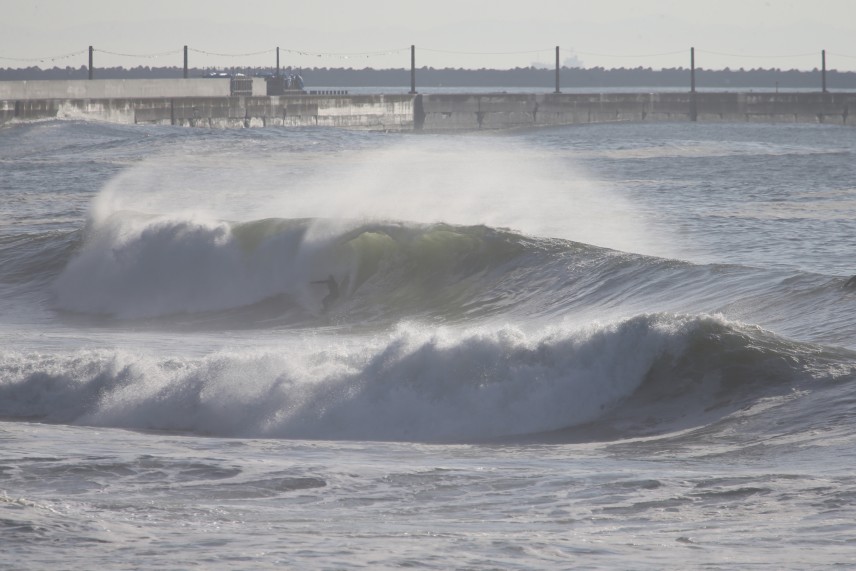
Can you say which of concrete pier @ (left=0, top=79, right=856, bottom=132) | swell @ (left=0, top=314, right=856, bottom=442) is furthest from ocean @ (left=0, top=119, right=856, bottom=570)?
concrete pier @ (left=0, top=79, right=856, bottom=132)

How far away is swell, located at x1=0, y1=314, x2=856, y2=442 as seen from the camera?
26.2 feet

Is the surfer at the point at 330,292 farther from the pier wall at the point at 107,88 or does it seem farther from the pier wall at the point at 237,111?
the pier wall at the point at 107,88

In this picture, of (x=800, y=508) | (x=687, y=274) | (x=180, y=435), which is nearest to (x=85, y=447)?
(x=180, y=435)

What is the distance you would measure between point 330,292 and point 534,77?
140 m

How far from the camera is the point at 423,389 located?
27.7 ft

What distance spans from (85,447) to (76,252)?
33.9 ft

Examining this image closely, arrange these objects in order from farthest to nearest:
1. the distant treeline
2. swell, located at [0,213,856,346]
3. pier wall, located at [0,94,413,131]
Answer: the distant treeline < pier wall, located at [0,94,413,131] < swell, located at [0,213,856,346]

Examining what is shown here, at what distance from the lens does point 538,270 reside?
14.0m

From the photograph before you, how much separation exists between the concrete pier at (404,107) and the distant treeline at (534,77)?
83.5 meters

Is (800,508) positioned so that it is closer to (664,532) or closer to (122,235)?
(664,532)

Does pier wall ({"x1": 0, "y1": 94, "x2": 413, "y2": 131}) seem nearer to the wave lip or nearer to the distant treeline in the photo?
the wave lip

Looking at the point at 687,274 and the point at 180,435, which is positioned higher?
the point at 687,274

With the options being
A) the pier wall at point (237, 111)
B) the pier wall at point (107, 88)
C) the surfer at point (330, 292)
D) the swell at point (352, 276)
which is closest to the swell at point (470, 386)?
the swell at point (352, 276)

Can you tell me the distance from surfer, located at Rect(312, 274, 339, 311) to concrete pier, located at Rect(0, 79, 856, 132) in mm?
29913
